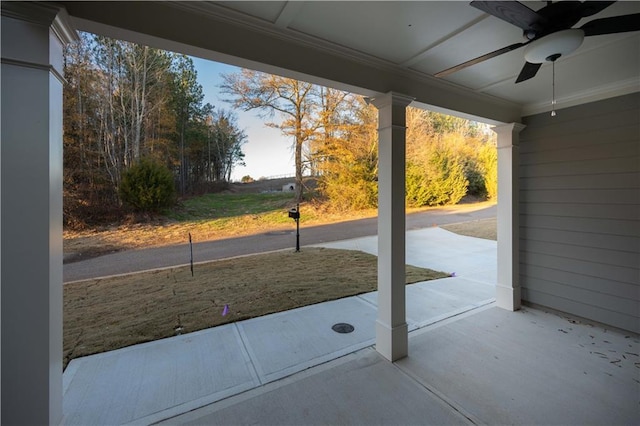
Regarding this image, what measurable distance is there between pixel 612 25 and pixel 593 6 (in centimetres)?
22

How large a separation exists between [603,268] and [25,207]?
4547mm

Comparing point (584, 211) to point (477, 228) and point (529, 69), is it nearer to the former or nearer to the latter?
point (529, 69)

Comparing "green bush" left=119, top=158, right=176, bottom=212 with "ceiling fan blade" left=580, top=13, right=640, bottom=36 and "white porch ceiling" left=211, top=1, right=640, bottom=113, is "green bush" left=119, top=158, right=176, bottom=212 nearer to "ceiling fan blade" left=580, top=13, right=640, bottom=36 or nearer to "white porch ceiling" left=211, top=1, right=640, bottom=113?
"white porch ceiling" left=211, top=1, right=640, bottom=113

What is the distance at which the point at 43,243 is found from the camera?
1.26 m

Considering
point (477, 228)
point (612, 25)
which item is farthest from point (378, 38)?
point (477, 228)

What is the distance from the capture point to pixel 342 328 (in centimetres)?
286

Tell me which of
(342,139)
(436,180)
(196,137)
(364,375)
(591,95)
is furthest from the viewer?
(196,137)

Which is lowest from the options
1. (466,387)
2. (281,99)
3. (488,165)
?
(466,387)

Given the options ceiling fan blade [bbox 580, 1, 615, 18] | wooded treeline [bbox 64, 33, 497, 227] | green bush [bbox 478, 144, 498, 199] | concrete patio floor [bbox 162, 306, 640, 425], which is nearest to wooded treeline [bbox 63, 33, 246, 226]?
wooded treeline [bbox 64, 33, 497, 227]

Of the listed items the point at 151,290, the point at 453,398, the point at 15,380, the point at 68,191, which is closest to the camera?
the point at 15,380

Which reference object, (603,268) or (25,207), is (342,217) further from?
(25,207)

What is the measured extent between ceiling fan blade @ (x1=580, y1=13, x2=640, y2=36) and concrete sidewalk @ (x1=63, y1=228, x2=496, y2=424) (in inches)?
90.0

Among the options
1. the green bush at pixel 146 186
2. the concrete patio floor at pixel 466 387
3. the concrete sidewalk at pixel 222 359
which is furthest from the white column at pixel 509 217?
the green bush at pixel 146 186

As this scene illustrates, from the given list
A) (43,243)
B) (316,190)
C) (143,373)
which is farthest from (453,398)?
(316,190)
